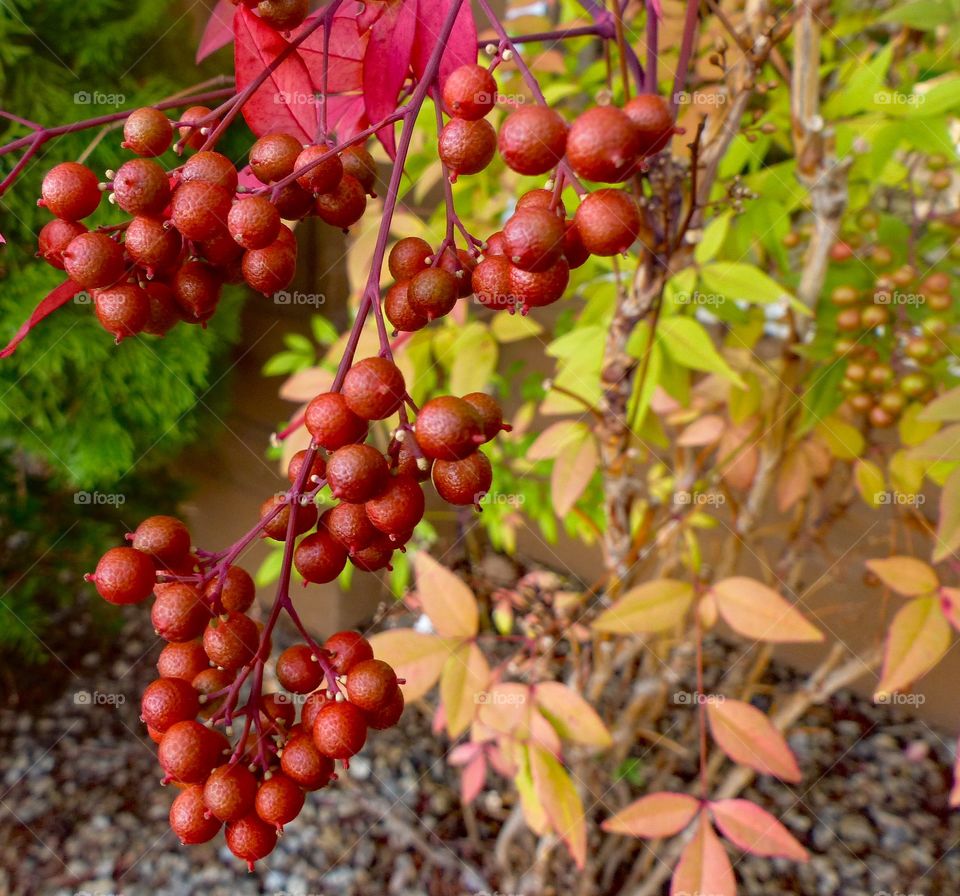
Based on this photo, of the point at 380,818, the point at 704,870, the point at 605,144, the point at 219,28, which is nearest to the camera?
the point at 605,144

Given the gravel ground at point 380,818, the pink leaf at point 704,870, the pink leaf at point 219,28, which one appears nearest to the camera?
the pink leaf at point 219,28

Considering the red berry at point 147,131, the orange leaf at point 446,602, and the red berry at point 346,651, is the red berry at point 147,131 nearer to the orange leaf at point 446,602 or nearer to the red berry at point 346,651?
the red berry at point 346,651

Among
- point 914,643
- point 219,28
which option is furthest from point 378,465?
point 914,643

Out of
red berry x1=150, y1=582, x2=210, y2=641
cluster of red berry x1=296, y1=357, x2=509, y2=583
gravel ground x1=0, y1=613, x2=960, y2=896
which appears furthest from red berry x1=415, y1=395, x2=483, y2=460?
gravel ground x1=0, y1=613, x2=960, y2=896

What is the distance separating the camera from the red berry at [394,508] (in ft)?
0.80

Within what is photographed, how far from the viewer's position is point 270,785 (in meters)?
0.26

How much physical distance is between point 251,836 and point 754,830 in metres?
0.54

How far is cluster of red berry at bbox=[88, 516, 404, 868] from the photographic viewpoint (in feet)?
0.85

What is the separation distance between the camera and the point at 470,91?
23 centimetres

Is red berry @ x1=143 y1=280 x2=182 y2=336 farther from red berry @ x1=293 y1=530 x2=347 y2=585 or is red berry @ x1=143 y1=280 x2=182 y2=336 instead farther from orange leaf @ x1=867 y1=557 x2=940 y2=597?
orange leaf @ x1=867 y1=557 x2=940 y2=597

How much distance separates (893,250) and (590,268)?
0.32 m

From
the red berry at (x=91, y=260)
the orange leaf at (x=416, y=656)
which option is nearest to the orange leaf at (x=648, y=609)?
the orange leaf at (x=416, y=656)

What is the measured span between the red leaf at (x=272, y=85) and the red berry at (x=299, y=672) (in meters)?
0.20

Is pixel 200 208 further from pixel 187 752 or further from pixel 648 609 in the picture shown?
pixel 648 609
